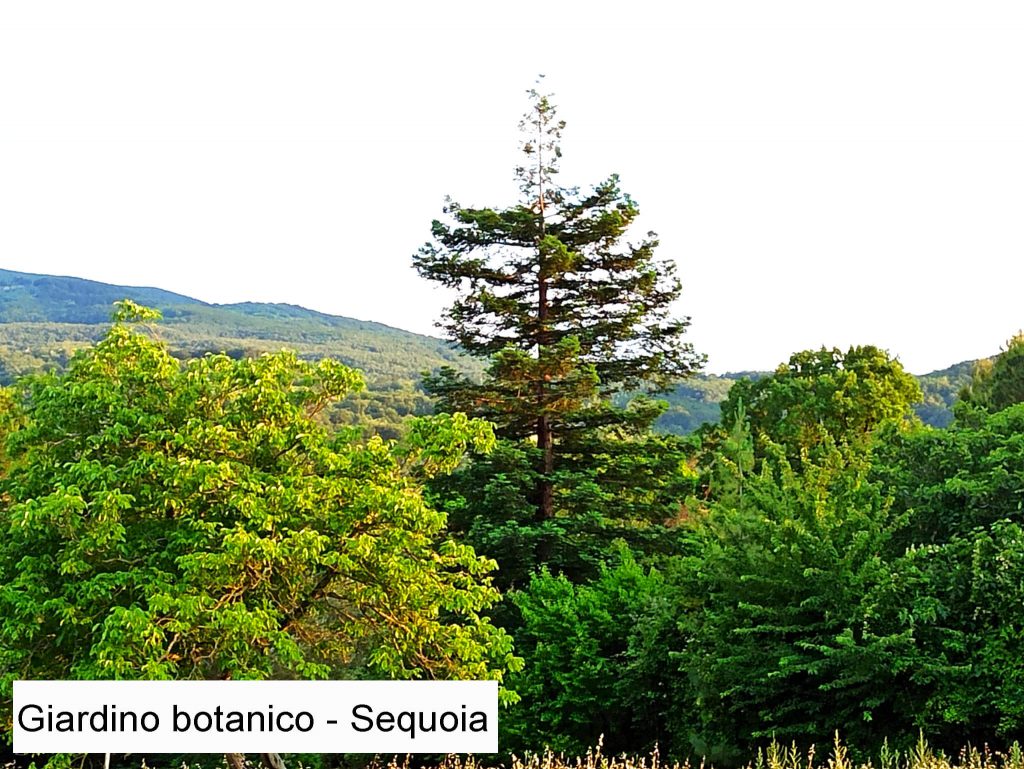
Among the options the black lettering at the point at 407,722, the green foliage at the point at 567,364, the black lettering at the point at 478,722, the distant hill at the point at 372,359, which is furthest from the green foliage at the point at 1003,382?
the distant hill at the point at 372,359

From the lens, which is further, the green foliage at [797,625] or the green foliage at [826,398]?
the green foliage at [826,398]

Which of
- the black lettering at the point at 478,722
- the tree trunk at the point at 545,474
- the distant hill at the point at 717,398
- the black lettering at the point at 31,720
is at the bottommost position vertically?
the black lettering at the point at 478,722

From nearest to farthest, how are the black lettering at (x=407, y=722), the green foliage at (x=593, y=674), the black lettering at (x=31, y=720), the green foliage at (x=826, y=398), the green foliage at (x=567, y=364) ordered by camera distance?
the black lettering at (x=407, y=722) < the black lettering at (x=31, y=720) < the green foliage at (x=593, y=674) < the green foliage at (x=567, y=364) < the green foliage at (x=826, y=398)

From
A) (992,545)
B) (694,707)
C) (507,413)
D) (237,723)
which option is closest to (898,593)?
(992,545)

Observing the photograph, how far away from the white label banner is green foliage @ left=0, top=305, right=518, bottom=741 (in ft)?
1.03

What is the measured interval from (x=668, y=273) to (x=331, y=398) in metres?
11.0

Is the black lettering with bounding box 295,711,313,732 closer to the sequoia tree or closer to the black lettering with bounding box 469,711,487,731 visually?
the black lettering with bounding box 469,711,487,731

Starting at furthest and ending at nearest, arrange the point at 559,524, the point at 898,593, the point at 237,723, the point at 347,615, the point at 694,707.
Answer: the point at 559,524 < the point at 694,707 < the point at 347,615 < the point at 898,593 < the point at 237,723

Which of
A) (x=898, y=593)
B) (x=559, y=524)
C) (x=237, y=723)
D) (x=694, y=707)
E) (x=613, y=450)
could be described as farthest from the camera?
(x=613, y=450)

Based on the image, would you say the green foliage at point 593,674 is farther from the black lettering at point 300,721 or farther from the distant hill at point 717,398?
the distant hill at point 717,398

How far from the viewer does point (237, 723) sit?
9.40 metres

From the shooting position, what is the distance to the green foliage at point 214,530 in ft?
29.8

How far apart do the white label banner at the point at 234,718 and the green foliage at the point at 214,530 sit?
0.31 m

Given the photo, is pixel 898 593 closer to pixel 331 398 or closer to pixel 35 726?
pixel 331 398
